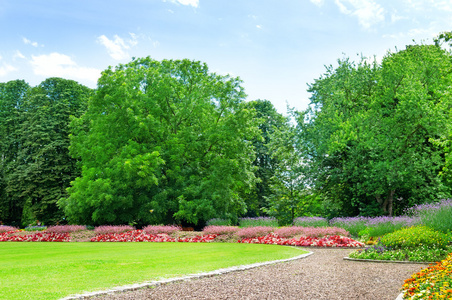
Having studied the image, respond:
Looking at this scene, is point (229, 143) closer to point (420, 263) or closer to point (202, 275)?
point (420, 263)

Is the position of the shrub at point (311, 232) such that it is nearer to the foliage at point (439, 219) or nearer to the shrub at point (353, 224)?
the shrub at point (353, 224)

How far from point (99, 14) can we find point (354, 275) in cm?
1132

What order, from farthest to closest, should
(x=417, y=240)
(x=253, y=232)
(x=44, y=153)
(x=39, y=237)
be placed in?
(x=44, y=153)
(x=39, y=237)
(x=253, y=232)
(x=417, y=240)

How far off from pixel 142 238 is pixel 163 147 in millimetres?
6523

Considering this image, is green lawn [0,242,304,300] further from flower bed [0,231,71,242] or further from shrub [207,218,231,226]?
shrub [207,218,231,226]

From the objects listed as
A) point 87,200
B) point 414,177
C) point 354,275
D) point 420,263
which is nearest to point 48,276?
point 354,275

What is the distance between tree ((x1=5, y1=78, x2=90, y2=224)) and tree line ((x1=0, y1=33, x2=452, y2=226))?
6823mm

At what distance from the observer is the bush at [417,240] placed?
10.5m

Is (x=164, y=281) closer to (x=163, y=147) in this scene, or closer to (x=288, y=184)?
(x=163, y=147)

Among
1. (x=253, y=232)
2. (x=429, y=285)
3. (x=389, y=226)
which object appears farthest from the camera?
(x=253, y=232)

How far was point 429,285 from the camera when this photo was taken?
5.38 metres

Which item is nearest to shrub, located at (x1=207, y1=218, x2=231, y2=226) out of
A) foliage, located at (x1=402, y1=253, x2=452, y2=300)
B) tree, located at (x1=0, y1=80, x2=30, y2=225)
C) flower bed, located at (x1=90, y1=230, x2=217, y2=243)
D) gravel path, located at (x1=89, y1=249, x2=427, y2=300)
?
flower bed, located at (x1=90, y1=230, x2=217, y2=243)

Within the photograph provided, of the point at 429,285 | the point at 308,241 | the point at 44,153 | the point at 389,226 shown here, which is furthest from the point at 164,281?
the point at 44,153

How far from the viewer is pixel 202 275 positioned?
23.4 ft
